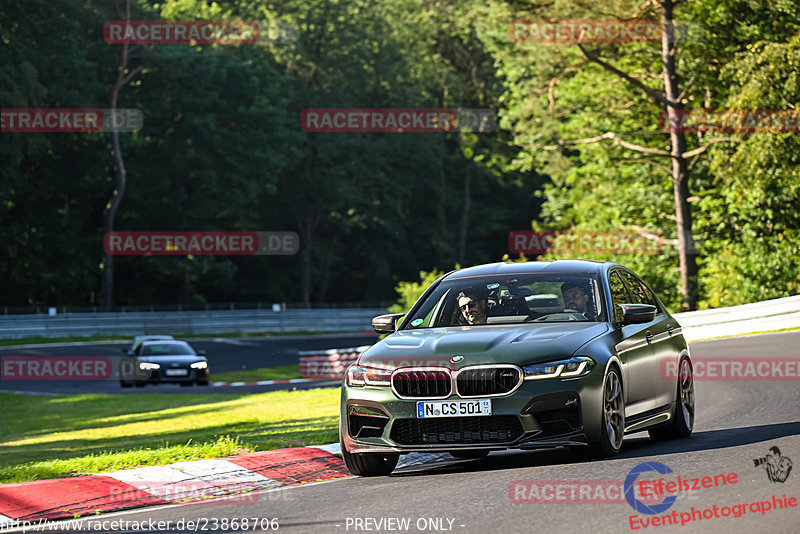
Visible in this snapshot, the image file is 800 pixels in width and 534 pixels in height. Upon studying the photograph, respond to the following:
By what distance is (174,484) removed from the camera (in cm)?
920

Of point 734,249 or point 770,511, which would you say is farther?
point 734,249

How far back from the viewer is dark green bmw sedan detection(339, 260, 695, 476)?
884 cm

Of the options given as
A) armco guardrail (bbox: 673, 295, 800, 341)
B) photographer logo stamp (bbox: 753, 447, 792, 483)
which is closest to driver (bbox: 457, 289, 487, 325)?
photographer logo stamp (bbox: 753, 447, 792, 483)

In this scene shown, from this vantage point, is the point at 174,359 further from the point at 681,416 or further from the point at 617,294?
the point at 617,294

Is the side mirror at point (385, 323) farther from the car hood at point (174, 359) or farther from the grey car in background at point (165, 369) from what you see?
the car hood at point (174, 359)

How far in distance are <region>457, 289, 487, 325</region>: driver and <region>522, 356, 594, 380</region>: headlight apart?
1.32 metres

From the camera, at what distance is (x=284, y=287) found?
81.5 m

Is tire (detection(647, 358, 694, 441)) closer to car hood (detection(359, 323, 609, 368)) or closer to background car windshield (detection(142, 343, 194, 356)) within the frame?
car hood (detection(359, 323, 609, 368))

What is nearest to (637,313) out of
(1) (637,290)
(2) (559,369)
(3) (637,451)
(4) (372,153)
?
(3) (637,451)

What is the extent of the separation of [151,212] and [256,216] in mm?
7439

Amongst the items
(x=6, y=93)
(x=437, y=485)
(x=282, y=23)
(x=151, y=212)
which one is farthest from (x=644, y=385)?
(x=282, y=23)

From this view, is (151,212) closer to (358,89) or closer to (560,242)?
(358,89)

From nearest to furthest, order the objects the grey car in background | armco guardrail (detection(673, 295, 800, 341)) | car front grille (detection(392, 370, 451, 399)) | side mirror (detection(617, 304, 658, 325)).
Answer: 1. car front grille (detection(392, 370, 451, 399))
2. side mirror (detection(617, 304, 658, 325))
3. armco guardrail (detection(673, 295, 800, 341))
4. the grey car in background

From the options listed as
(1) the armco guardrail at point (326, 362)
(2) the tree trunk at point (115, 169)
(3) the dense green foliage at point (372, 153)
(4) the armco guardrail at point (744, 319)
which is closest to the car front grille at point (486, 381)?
(4) the armco guardrail at point (744, 319)
